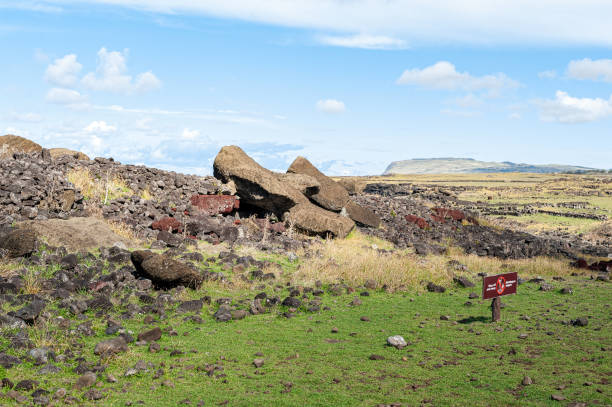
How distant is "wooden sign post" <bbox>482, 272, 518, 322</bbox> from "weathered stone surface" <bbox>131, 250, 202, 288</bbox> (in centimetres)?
650

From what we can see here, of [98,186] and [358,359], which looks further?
[98,186]

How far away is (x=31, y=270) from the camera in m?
11.8

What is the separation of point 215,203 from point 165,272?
977 centimetres

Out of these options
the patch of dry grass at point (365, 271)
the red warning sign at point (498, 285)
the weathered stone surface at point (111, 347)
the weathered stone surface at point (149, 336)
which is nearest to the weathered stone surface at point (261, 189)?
the patch of dry grass at point (365, 271)

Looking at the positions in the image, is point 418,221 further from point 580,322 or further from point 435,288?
point 580,322

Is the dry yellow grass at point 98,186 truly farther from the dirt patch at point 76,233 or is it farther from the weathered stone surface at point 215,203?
the dirt patch at point 76,233

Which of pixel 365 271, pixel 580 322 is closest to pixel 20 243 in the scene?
pixel 365 271

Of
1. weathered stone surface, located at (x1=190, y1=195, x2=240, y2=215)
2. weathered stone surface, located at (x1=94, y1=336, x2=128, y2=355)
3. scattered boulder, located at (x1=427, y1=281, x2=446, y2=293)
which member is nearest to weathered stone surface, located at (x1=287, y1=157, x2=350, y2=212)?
weathered stone surface, located at (x1=190, y1=195, x2=240, y2=215)

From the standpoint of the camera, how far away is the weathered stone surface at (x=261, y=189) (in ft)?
68.6

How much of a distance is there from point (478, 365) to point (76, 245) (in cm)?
1106

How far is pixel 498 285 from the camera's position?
10484 mm

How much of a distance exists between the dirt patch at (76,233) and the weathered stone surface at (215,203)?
19.4 feet

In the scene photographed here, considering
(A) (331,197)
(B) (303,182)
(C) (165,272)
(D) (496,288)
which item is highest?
(B) (303,182)

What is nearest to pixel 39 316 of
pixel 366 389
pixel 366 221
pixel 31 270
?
pixel 31 270
